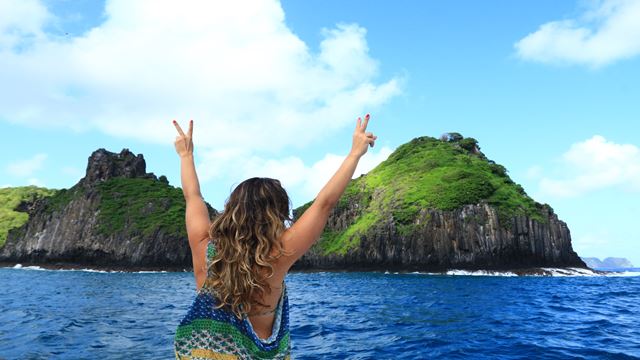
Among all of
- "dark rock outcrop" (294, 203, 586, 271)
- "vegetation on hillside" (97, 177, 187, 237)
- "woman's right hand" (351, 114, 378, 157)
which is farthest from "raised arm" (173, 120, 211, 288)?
"vegetation on hillside" (97, 177, 187, 237)

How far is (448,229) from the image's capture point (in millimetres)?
96562

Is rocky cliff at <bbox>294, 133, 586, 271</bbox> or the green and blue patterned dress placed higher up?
rocky cliff at <bbox>294, 133, 586, 271</bbox>

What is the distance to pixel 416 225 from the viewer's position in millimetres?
100875

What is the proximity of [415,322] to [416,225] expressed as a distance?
82.6m

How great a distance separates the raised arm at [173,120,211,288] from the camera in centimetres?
329

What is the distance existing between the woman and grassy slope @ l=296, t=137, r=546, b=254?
3917 inches

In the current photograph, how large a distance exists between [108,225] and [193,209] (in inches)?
5024

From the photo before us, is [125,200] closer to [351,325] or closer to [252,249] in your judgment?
[351,325]

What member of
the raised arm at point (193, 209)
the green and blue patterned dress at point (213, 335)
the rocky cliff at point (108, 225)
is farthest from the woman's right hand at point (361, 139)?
the rocky cliff at point (108, 225)

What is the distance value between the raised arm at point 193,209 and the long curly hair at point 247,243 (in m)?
0.17

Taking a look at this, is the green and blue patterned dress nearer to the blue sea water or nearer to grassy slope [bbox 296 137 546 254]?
the blue sea water

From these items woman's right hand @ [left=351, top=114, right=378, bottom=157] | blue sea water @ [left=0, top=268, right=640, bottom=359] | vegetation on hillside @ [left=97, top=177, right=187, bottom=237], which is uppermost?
vegetation on hillside @ [left=97, top=177, right=187, bottom=237]

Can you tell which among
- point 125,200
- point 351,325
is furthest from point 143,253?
point 351,325

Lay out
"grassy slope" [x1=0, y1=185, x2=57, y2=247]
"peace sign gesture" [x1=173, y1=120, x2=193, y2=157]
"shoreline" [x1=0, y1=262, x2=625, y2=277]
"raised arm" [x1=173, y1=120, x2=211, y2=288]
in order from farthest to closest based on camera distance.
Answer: "grassy slope" [x1=0, y1=185, x2=57, y2=247], "shoreline" [x1=0, y1=262, x2=625, y2=277], "peace sign gesture" [x1=173, y1=120, x2=193, y2=157], "raised arm" [x1=173, y1=120, x2=211, y2=288]
